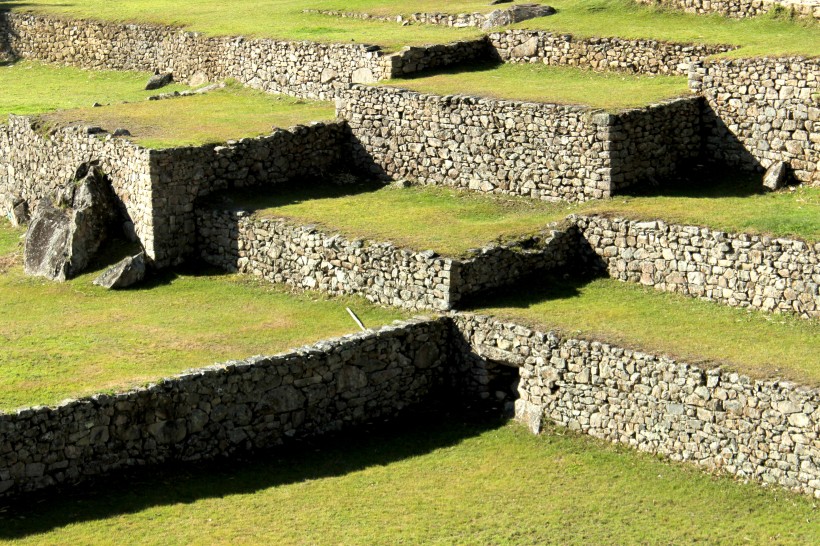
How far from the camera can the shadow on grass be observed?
2320cm

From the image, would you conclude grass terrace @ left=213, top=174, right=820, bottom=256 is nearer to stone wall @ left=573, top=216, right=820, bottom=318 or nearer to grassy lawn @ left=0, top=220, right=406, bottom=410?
stone wall @ left=573, top=216, right=820, bottom=318

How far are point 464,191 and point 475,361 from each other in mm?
6201

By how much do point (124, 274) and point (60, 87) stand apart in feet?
45.3

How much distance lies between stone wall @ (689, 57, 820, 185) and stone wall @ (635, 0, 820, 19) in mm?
4260

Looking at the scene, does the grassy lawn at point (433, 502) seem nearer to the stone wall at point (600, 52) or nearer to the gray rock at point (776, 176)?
the gray rock at point (776, 176)

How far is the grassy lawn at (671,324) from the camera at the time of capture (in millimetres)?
24422

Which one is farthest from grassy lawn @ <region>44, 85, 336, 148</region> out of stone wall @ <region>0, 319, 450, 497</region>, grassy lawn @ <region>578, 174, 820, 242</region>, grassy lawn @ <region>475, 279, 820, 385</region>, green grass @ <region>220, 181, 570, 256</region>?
grassy lawn @ <region>475, 279, 820, 385</region>

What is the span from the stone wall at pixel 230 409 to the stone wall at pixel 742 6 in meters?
12.6

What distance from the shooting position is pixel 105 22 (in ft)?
153

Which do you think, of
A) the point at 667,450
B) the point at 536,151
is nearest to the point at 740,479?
the point at 667,450

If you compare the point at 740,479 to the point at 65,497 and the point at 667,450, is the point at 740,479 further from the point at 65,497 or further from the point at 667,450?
the point at 65,497

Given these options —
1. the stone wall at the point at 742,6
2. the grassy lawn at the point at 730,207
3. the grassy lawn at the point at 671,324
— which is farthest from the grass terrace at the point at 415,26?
the grassy lawn at the point at 671,324

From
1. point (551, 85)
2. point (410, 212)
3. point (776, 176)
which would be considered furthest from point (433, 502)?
point (551, 85)

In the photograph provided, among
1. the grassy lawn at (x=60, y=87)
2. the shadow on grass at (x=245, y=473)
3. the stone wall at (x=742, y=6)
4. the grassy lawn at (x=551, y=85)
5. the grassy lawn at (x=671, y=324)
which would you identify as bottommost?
the shadow on grass at (x=245, y=473)
